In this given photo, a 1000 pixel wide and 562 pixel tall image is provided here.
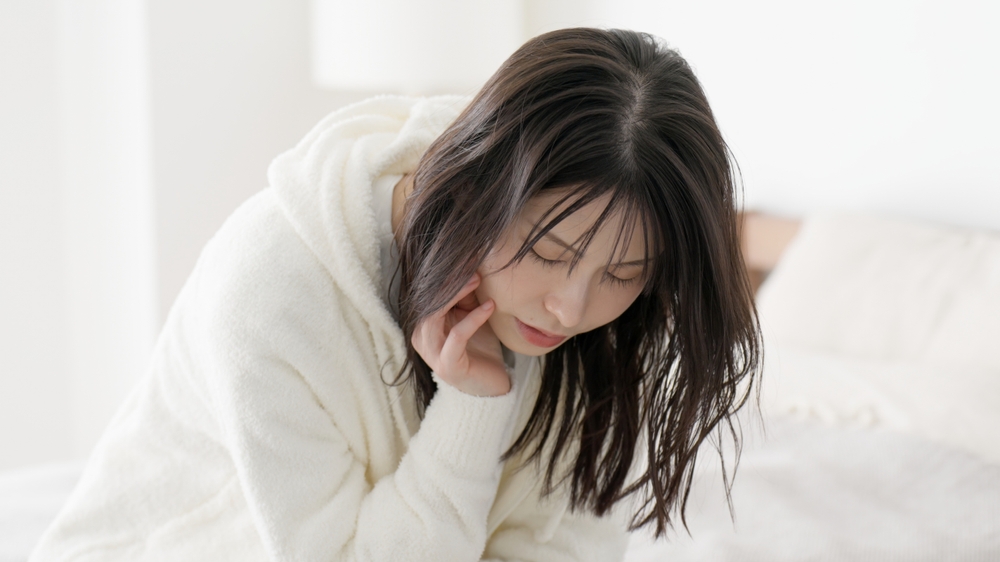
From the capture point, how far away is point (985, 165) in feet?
5.90

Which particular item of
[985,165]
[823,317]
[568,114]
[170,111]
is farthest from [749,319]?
[170,111]

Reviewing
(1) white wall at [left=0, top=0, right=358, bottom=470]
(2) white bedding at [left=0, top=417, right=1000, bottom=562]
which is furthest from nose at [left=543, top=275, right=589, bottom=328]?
(1) white wall at [left=0, top=0, right=358, bottom=470]

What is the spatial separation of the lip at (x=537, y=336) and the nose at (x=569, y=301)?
51 mm

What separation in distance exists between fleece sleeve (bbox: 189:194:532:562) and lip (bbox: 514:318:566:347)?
0.37 feet

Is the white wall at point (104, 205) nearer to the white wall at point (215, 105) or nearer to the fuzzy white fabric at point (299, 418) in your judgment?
the white wall at point (215, 105)

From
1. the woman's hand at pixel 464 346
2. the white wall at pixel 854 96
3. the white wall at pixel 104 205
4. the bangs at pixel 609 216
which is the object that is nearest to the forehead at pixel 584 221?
the bangs at pixel 609 216

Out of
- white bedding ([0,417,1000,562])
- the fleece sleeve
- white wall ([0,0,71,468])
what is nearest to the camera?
the fleece sleeve

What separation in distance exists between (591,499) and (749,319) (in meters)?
0.33

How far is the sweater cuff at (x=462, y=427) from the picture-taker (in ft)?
3.15

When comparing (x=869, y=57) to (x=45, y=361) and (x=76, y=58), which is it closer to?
(x=76, y=58)

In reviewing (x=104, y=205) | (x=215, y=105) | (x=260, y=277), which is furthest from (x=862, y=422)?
(x=104, y=205)

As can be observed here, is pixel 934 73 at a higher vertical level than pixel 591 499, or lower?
higher

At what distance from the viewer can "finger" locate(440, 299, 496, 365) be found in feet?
2.93

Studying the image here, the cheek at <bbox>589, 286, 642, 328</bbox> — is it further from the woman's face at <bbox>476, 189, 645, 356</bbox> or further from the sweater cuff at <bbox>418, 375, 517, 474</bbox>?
the sweater cuff at <bbox>418, 375, 517, 474</bbox>
